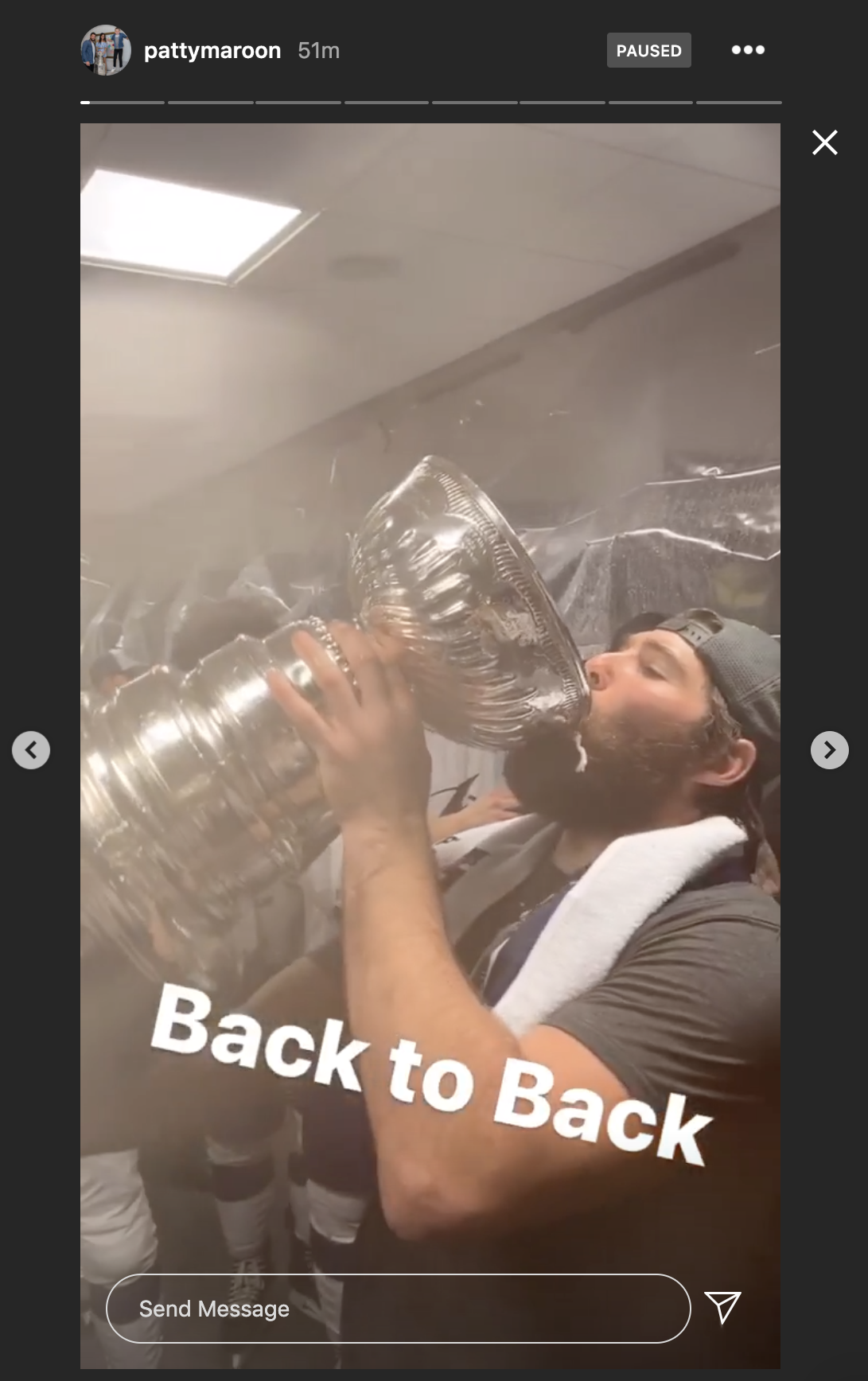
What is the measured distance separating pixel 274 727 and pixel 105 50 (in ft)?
2.63

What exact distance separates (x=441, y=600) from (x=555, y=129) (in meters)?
0.55

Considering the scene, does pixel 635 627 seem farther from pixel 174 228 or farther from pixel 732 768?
pixel 174 228

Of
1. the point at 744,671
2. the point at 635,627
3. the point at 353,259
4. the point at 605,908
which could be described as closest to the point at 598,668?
the point at 635,627

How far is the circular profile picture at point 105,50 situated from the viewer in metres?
1.27

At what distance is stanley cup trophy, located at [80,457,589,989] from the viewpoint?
125 centimetres

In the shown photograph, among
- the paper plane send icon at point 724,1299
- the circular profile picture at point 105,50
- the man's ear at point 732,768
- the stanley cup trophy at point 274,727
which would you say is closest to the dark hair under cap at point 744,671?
the man's ear at point 732,768

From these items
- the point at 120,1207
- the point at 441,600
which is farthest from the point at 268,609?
the point at 120,1207

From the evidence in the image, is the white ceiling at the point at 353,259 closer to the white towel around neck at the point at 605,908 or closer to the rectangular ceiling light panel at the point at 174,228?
the rectangular ceiling light panel at the point at 174,228

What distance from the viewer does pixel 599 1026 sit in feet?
3.95

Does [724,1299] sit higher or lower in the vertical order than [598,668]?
lower

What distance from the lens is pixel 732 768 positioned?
1.26 m

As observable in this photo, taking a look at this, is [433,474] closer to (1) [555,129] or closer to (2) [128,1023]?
(1) [555,129]

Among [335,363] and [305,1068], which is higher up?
[335,363]

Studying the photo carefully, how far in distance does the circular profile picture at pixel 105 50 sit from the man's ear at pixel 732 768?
1.05 m
